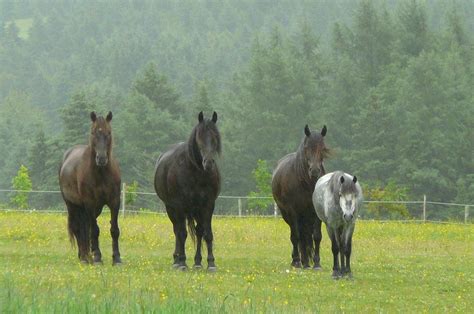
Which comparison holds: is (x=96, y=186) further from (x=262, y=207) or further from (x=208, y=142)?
(x=262, y=207)

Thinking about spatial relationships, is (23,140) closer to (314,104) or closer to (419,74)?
(314,104)

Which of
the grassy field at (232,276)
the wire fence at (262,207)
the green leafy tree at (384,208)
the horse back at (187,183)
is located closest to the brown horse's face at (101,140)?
the horse back at (187,183)

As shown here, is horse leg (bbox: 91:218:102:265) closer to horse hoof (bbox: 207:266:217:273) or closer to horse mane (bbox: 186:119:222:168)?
horse hoof (bbox: 207:266:217:273)

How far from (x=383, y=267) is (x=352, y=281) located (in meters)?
3.33

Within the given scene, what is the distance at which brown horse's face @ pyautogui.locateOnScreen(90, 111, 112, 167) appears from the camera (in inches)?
688

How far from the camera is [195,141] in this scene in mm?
17281

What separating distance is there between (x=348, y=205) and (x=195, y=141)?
130 inches

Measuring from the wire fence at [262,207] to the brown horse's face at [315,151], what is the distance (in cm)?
2119

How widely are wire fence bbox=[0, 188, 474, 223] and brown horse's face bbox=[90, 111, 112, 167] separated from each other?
20099 millimetres

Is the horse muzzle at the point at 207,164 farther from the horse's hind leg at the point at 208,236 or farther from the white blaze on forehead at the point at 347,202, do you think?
the white blaze on forehead at the point at 347,202

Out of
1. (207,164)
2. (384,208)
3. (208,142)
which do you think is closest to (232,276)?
(207,164)

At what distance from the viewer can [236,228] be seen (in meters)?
29.5

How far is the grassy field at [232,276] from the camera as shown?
35.2ft

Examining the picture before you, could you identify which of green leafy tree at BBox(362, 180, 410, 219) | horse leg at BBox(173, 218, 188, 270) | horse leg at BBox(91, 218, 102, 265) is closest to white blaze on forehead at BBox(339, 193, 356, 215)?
horse leg at BBox(173, 218, 188, 270)
